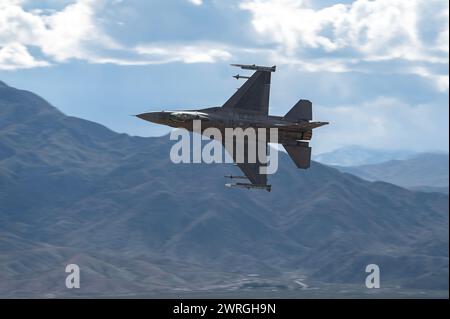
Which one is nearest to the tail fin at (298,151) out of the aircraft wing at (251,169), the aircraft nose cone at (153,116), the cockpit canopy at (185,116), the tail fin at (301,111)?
the tail fin at (301,111)

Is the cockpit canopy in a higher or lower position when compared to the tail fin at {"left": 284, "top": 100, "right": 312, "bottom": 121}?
lower

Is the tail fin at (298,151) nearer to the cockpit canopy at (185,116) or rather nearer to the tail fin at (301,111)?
the tail fin at (301,111)

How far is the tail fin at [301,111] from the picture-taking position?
337 feet

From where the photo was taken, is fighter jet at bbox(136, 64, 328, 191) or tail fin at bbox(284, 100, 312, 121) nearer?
fighter jet at bbox(136, 64, 328, 191)

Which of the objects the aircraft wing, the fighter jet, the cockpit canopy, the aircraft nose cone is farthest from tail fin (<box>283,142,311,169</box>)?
the aircraft nose cone

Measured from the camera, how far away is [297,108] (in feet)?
339

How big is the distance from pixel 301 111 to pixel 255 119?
22.3 feet

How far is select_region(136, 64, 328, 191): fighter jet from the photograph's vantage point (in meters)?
98.4

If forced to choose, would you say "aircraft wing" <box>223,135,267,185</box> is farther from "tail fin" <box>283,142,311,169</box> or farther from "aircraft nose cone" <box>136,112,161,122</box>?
"aircraft nose cone" <box>136,112,161,122</box>

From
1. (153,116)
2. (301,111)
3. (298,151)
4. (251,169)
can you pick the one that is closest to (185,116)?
(153,116)

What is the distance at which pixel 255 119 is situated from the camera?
100 metres
